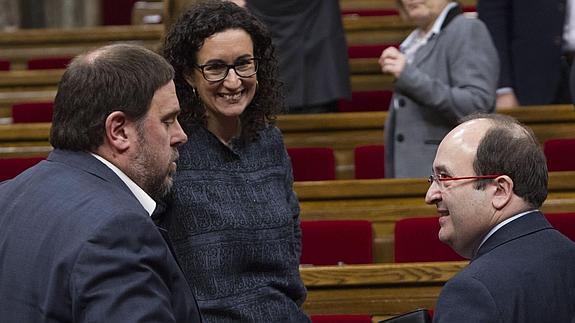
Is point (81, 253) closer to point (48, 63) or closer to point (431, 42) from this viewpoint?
point (431, 42)

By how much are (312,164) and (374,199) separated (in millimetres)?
435

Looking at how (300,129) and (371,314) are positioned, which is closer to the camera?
(371,314)

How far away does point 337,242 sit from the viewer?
118 inches

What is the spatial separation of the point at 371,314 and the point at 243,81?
82 cm

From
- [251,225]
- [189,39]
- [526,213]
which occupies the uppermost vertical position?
[189,39]

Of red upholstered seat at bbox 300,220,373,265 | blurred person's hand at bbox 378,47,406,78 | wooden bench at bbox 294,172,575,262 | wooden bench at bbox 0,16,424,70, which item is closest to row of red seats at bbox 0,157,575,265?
red upholstered seat at bbox 300,220,373,265

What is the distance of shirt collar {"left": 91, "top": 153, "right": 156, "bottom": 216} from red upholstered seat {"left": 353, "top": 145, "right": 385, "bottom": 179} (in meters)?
2.04

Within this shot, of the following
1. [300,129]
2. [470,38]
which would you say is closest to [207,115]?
[470,38]

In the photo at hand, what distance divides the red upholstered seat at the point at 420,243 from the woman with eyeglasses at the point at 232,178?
30.8 inches

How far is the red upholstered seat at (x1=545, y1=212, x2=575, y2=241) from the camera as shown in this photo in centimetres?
292


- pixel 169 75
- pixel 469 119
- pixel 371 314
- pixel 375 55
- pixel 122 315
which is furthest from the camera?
pixel 375 55

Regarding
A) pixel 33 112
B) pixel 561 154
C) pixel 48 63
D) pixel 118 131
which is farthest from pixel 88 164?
pixel 48 63

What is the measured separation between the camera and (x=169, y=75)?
1645 mm

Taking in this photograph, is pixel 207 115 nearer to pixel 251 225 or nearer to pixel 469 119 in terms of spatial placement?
pixel 251 225
